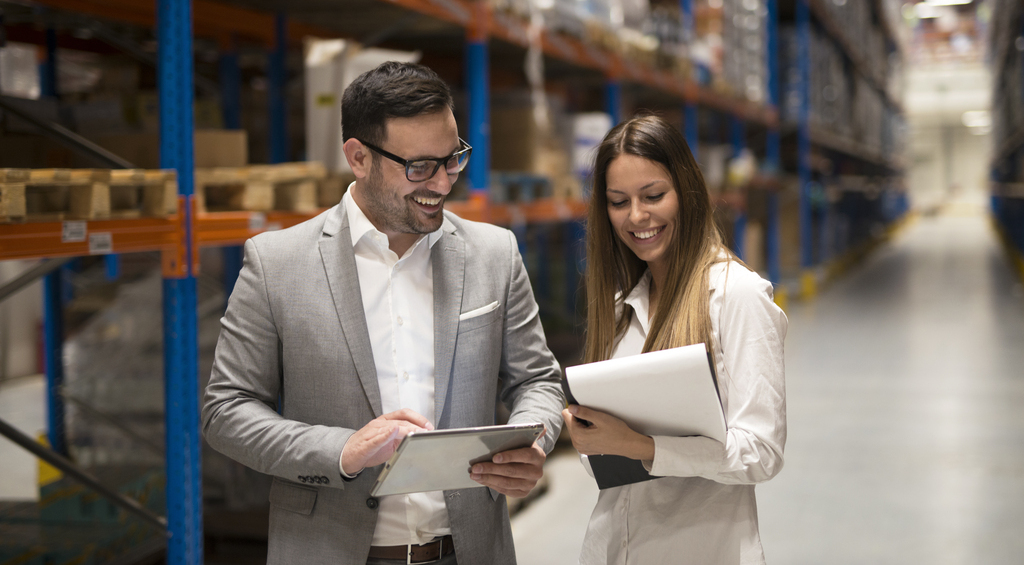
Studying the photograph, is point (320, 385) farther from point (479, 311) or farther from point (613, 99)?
point (613, 99)

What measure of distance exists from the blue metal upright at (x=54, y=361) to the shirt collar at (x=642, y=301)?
3.95 metres

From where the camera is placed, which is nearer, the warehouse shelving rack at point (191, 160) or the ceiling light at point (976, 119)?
the warehouse shelving rack at point (191, 160)

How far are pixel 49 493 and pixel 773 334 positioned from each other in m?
3.69

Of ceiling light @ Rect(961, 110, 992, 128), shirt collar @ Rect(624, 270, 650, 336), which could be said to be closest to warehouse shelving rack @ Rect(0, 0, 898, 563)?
shirt collar @ Rect(624, 270, 650, 336)

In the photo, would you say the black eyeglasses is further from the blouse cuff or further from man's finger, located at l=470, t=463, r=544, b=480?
the blouse cuff

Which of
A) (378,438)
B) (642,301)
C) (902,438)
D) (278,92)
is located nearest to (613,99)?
(278,92)

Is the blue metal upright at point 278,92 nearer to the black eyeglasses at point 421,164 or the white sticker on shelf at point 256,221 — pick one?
the white sticker on shelf at point 256,221

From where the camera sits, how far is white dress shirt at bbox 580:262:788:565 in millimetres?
1666

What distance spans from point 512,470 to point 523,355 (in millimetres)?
373

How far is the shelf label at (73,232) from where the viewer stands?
97.8 inches

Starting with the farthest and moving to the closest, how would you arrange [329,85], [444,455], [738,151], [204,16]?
[738,151], [204,16], [329,85], [444,455]

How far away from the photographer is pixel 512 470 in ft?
5.20

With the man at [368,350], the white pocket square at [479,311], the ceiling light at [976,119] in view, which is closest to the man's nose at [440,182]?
the man at [368,350]

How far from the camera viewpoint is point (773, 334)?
5.59ft
